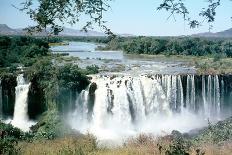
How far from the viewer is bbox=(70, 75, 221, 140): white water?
95.0 ft

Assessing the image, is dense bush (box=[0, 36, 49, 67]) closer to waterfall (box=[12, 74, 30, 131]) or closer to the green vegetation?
waterfall (box=[12, 74, 30, 131])

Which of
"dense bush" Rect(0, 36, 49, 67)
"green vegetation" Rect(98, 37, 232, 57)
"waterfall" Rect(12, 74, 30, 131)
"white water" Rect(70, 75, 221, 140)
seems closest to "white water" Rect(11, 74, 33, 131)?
"waterfall" Rect(12, 74, 30, 131)

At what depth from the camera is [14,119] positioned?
1135 inches

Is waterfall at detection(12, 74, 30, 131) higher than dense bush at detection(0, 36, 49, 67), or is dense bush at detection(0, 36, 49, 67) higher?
dense bush at detection(0, 36, 49, 67)

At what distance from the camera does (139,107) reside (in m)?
30.4

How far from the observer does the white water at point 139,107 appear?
28969 millimetres

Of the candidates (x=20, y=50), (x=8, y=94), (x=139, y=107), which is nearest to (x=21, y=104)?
(x=8, y=94)

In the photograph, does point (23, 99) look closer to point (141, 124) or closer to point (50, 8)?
point (141, 124)

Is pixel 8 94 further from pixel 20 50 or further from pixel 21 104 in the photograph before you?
pixel 20 50

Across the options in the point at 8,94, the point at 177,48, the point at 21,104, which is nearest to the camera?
the point at 21,104

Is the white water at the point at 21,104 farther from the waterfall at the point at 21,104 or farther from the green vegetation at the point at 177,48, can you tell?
the green vegetation at the point at 177,48

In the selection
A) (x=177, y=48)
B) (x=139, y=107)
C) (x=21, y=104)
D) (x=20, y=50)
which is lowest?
(x=139, y=107)

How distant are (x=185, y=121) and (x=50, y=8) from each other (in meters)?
26.0

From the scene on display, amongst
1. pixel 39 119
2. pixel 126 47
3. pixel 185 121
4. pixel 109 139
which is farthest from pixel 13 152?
pixel 126 47
